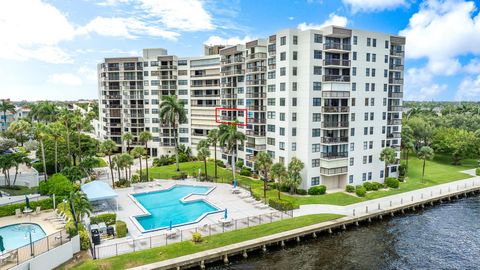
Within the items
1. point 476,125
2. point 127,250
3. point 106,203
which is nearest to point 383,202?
point 127,250

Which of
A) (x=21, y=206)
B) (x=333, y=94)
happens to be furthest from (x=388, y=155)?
(x=21, y=206)

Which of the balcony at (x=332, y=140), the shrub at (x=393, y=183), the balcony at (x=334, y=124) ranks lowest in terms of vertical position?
the shrub at (x=393, y=183)

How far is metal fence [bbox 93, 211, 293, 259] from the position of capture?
32.3 m

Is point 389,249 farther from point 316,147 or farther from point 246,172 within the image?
point 246,172

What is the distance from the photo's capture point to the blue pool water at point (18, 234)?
112ft

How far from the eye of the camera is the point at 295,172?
49.0 metres

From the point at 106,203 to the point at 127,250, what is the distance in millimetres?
17531

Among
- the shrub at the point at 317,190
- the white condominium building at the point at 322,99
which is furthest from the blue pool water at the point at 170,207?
the shrub at the point at 317,190

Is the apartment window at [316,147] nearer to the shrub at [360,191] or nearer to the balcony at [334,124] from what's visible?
the balcony at [334,124]

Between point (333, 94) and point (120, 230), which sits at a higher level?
point (333, 94)

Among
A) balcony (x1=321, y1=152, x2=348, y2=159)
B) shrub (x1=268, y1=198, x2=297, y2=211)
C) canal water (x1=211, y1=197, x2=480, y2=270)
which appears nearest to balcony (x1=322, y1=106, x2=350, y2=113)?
balcony (x1=321, y1=152, x2=348, y2=159)

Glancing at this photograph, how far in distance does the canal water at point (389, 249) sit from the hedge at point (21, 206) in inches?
1052

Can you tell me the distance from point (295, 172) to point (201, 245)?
20343 millimetres

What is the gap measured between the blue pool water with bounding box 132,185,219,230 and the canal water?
11.9 m
